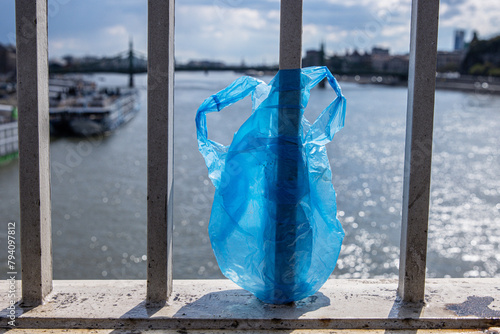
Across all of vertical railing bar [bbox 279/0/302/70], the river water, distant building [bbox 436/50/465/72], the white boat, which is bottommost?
the river water

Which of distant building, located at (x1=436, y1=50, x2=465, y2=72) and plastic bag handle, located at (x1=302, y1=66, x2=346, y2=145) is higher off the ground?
distant building, located at (x1=436, y1=50, x2=465, y2=72)

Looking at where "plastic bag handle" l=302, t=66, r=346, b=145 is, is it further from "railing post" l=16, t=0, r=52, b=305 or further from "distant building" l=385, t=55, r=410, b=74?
"distant building" l=385, t=55, r=410, b=74

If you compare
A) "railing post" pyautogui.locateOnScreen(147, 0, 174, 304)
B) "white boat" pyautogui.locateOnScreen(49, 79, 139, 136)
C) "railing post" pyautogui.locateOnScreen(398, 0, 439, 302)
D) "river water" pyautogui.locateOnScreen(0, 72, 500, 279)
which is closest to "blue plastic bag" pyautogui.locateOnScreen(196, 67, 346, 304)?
"railing post" pyautogui.locateOnScreen(147, 0, 174, 304)

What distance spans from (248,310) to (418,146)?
84 cm

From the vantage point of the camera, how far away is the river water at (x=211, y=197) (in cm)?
1005

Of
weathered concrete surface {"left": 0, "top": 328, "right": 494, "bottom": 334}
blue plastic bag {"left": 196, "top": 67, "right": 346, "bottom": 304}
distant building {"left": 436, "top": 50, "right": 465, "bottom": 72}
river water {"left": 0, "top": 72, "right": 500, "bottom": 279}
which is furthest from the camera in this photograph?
distant building {"left": 436, "top": 50, "right": 465, "bottom": 72}

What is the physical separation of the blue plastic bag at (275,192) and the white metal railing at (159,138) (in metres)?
0.15

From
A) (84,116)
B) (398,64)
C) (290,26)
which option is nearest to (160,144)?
(290,26)

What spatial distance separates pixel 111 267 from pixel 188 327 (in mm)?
8438

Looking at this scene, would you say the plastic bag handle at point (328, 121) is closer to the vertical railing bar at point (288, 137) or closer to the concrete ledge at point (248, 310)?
the vertical railing bar at point (288, 137)

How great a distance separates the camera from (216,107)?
1941 millimetres

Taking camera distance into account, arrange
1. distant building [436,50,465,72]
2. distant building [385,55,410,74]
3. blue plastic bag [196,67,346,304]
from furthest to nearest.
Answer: distant building [436,50,465,72] < distant building [385,55,410,74] < blue plastic bag [196,67,346,304]

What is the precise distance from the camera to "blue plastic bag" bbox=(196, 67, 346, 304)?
1.90 m

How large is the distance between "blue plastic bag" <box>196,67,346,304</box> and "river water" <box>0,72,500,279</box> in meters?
7.18
